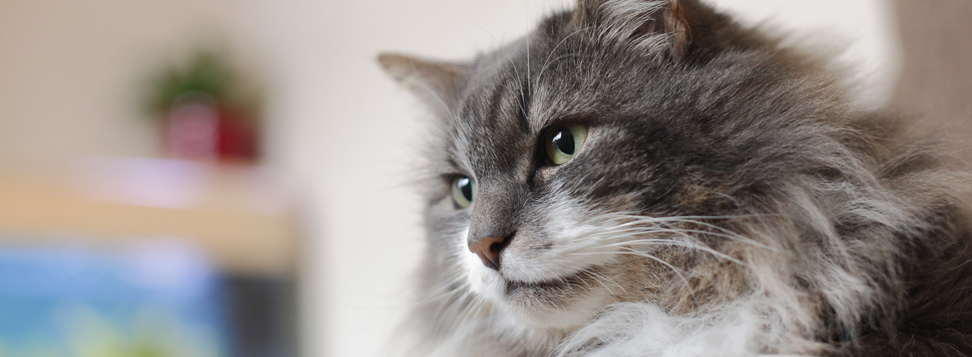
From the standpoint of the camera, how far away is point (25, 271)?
2.48 meters

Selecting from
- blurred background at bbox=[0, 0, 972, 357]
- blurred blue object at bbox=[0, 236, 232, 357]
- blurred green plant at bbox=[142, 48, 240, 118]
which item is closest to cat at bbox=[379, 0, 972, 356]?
blurred background at bbox=[0, 0, 972, 357]

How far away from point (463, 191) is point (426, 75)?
0.96 feet

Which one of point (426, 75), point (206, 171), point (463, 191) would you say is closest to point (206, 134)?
point (206, 171)

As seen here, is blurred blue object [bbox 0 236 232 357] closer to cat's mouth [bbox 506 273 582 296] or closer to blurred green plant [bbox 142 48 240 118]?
blurred green plant [bbox 142 48 240 118]

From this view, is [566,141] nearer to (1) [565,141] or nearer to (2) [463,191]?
(1) [565,141]

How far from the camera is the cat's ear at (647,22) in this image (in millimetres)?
817

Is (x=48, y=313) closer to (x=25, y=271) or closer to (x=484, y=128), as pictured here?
(x=25, y=271)

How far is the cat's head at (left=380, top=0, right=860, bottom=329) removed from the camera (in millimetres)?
737

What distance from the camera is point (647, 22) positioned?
87cm

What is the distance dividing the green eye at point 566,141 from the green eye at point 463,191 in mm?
246

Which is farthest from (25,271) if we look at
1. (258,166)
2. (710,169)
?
(710,169)

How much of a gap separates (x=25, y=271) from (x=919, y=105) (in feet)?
10.2

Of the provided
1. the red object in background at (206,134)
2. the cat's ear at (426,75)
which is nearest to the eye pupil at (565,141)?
the cat's ear at (426,75)

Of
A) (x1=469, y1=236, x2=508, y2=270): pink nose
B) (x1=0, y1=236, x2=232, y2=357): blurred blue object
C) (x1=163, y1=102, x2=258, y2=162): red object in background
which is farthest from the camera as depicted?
(x1=163, y1=102, x2=258, y2=162): red object in background
